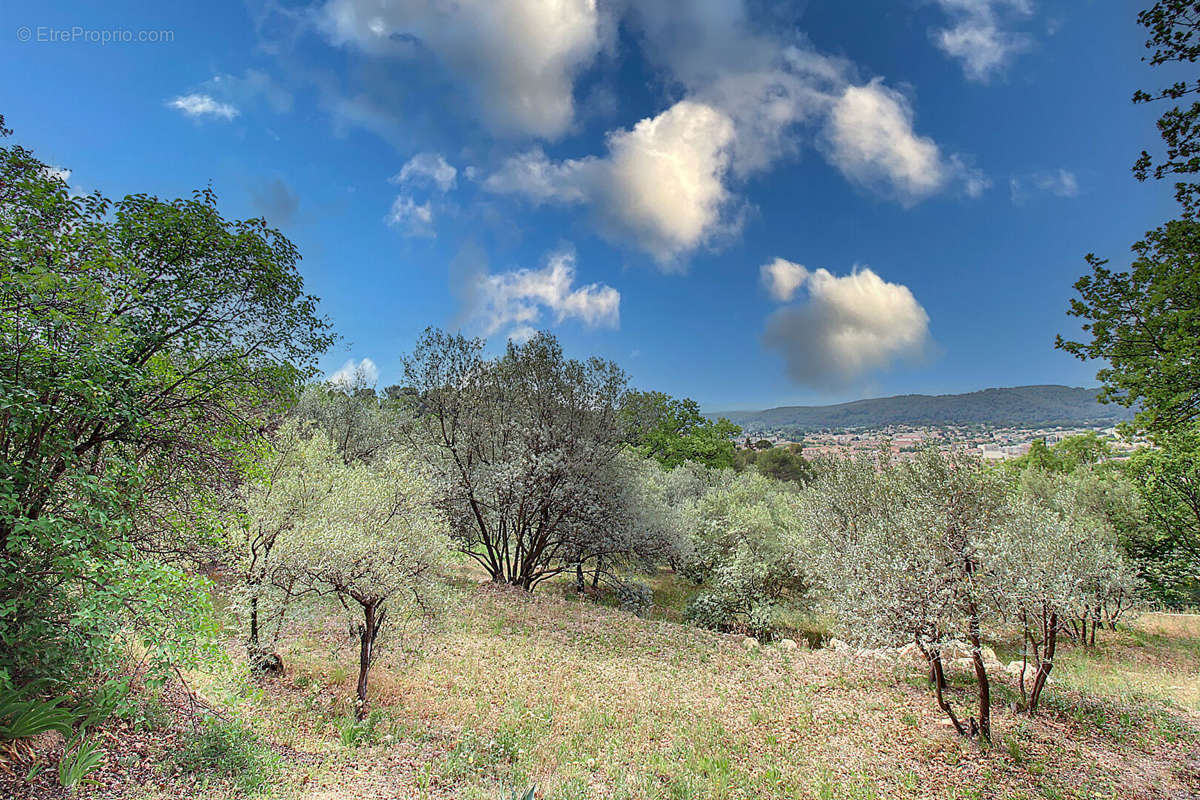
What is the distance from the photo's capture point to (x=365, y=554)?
10750mm

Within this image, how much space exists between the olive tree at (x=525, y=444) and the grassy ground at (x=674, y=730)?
664cm

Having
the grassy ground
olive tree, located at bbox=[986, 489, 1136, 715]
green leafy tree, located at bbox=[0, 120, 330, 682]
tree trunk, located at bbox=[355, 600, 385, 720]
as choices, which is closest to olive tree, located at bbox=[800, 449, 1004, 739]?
→ olive tree, located at bbox=[986, 489, 1136, 715]

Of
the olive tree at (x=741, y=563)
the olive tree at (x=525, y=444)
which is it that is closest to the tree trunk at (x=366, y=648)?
the olive tree at (x=525, y=444)

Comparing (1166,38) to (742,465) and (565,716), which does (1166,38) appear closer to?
(565,716)

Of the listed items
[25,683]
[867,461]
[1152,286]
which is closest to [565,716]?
[25,683]

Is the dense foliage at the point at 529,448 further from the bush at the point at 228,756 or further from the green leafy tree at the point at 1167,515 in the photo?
the green leafy tree at the point at 1167,515

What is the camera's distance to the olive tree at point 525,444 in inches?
888

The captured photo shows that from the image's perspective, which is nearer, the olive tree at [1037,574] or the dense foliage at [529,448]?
the olive tree at [1037,574]

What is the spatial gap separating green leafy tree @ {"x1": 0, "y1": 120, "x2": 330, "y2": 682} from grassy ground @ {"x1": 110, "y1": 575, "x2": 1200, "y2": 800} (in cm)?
285

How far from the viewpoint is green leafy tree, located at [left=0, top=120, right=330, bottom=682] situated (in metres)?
7.04

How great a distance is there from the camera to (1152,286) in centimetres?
962

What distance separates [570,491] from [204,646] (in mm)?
16067

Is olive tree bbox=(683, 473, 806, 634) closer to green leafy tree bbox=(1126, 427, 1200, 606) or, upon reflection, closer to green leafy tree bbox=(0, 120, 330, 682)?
green leafy tree bbox=(1126, 427, 1200, 606)

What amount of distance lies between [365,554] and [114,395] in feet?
18.1
